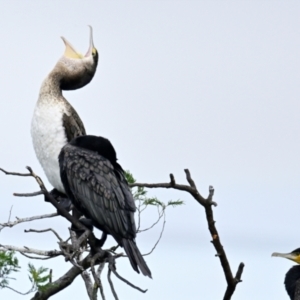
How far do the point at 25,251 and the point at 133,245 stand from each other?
25.6 inches

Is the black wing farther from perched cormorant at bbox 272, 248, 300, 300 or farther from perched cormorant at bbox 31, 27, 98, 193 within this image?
perched cormorant at bbox 272, 248, 300, 300

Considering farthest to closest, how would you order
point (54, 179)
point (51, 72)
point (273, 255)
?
point (273, 255)
point (51, 72)
point (54, 179)

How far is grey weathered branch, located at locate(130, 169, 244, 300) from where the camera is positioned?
5199mm

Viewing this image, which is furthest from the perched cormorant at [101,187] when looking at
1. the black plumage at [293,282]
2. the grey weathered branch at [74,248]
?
the black plumage at [293,282]

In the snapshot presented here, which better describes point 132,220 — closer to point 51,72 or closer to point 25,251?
point 25,251

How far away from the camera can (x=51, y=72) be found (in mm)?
8172

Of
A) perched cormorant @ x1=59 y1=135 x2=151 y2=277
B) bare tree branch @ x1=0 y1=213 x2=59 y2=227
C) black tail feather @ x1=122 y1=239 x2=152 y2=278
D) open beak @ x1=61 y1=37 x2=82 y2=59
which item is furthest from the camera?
open beak @ x1=61 y1=37 x2=82 y2=59

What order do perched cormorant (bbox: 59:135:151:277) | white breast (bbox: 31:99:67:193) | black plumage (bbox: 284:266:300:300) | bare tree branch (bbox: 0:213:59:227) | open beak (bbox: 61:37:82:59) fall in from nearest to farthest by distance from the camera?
bare tree branch (bbox: 0:213:59:227) < perched cormorant (bbox: 59:135:151:277) < white breast (bbox: 31:99:67:193) < black plumage (bbox: 284:266:300:300) < open beak (bbox: 61:37:82:59)

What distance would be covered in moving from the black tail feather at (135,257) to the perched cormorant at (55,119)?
146 cm

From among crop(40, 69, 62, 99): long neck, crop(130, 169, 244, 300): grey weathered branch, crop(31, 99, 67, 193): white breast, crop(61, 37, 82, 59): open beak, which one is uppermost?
crop(61, 37, 82, 59): open beak

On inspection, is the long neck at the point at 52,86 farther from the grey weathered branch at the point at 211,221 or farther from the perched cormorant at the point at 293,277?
the grey weathered branch at the point at 211,221

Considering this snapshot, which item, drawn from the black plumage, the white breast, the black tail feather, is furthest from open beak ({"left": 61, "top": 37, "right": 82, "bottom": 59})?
the black tail feather

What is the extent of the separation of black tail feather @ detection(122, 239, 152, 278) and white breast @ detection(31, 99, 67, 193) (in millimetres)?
1464

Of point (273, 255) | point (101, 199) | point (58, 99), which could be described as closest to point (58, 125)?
point (58, 99)
